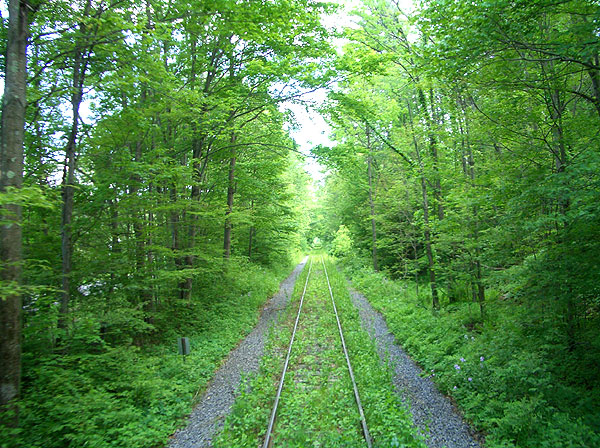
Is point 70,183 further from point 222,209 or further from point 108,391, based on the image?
point 222,209

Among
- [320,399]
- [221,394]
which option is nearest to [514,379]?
[320,399]

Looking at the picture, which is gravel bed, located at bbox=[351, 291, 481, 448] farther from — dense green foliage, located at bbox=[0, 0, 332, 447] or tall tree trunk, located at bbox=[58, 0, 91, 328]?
tall tree trunk, located at bbox=[58, 0, 91, 328]

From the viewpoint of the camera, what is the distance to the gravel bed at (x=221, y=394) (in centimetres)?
484

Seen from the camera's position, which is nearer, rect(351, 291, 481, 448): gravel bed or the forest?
the forest

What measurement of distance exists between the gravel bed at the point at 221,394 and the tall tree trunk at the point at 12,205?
2.27m

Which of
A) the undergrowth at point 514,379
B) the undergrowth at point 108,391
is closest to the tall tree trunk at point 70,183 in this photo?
the undergrowth at point 108,391

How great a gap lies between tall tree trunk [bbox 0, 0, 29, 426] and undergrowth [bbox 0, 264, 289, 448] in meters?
0.48

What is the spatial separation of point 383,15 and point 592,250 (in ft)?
31.2

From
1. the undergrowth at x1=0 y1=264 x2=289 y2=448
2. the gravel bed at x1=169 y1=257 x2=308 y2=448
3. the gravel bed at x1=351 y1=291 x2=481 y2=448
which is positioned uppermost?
the undergrowth at x1=0 y1=264 x2=289 y2=448

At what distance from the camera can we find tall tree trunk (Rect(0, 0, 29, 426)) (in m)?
3.91

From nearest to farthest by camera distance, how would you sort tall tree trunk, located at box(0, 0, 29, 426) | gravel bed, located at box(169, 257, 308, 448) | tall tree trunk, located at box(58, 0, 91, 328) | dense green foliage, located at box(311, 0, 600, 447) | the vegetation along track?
tall tree trunk, located at box(0, 0, 29, 426)
dense green foliage, located at box(311, 0, 600, 447)
the vegetation along track
gravel bed, located at box(169, 257, 308, 448)
tall tree trunk, located at box(58, 0, 91, 328)

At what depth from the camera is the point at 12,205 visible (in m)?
4.09

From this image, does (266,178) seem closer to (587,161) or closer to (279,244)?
(279,244)

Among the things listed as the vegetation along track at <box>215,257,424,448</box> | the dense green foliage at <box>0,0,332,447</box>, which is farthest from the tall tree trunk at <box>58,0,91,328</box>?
the vegetation along track at <box>215,257,424,448</box>
